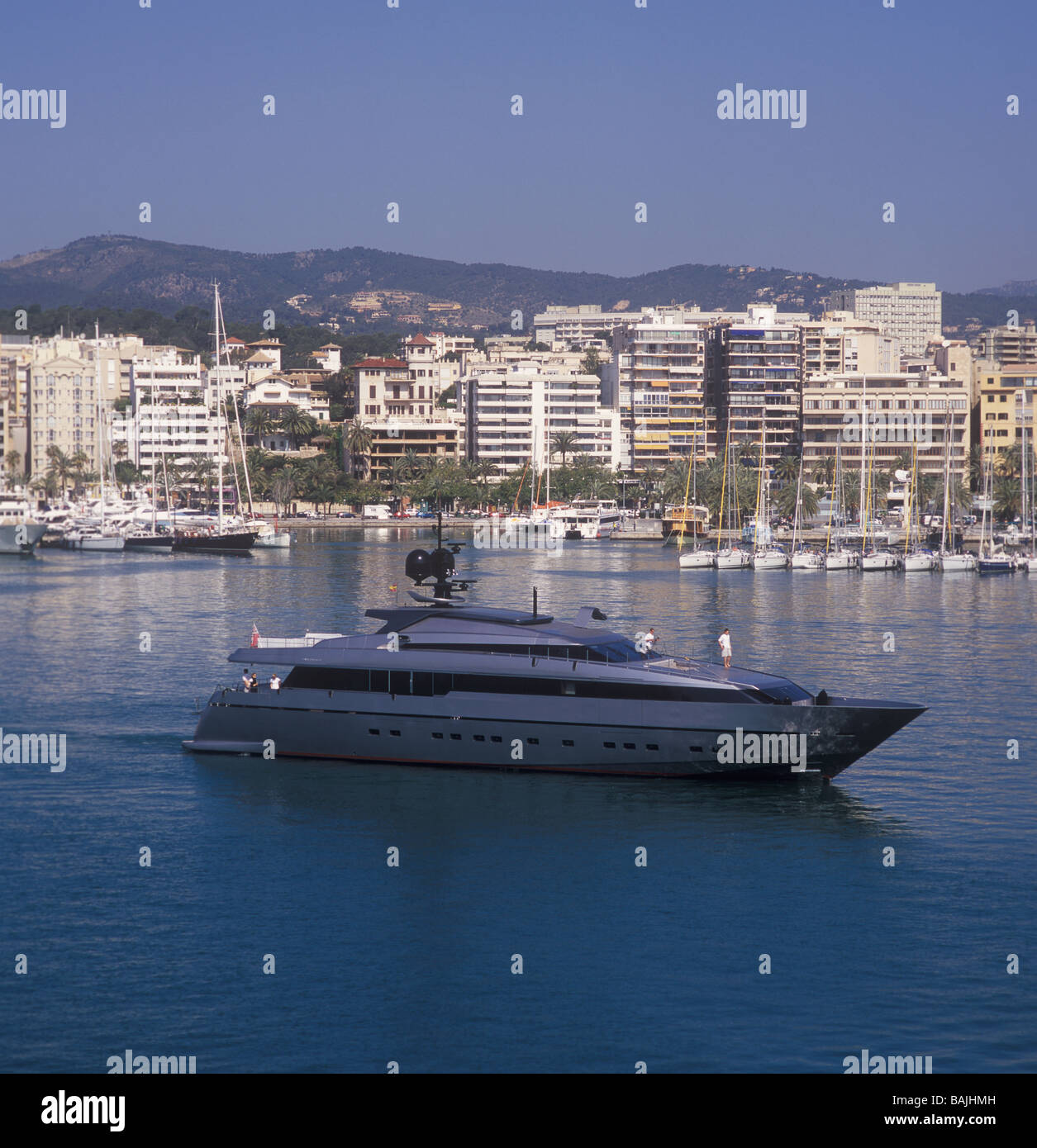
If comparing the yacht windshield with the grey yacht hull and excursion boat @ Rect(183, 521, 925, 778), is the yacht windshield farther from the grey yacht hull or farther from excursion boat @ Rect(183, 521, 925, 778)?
the grey yacht hull

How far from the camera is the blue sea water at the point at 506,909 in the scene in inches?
829

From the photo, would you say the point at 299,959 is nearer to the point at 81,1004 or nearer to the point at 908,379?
the point at 81,1004

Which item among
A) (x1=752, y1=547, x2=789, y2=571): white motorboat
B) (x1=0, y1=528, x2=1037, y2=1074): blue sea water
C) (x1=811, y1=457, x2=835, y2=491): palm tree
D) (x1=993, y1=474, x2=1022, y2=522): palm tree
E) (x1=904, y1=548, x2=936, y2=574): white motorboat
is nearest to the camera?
(x1=0, y1=528, x2=1037, y2=1074): blue sea water

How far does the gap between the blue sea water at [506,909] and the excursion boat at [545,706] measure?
2.23 feet

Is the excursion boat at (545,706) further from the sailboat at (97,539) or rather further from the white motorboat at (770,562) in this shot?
the sailboat at (97,539)

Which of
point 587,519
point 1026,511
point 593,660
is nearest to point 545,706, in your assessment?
point 593,660

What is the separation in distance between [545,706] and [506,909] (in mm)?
8235

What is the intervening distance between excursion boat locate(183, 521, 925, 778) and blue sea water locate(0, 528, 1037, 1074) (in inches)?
26.8

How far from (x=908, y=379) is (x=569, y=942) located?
184687 mm

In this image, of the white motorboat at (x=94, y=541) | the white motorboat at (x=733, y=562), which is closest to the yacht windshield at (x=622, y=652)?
the white motorboat at (x=733, y=562)

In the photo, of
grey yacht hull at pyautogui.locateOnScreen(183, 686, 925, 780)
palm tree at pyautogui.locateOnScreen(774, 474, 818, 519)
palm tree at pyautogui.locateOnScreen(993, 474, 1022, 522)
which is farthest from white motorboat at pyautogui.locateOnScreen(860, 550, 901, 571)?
grey yacht hull at pyautogui.locateOnScreen(183, 686, 925, 780)

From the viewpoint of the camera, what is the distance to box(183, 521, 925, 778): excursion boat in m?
33.1

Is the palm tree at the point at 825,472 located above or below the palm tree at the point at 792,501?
above
